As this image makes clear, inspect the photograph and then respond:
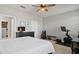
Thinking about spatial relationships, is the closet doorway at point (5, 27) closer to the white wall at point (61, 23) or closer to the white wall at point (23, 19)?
the white wall at point (23, 19)

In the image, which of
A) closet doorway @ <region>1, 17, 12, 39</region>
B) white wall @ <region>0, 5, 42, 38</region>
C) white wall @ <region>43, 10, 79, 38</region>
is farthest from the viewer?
white wall @ <region>43, 10, 79, 38</region>

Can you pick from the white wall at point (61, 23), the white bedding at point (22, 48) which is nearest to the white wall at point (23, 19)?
the white wall at point (61, 23)

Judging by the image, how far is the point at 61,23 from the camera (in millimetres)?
3793

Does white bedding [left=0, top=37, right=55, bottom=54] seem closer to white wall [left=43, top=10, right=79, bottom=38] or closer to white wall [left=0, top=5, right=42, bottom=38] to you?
white wall [left=0, top=5, right=42, bottom=38]

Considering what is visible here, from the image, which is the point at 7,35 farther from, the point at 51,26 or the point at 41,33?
the point at 51,26

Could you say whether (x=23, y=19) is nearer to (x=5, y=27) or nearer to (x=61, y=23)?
(x=5, y=27)

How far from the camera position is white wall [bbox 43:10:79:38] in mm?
3414

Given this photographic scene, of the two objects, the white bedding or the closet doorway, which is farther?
the closet doorway

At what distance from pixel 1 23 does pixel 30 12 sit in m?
1.61

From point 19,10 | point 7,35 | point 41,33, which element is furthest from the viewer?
point 41,33

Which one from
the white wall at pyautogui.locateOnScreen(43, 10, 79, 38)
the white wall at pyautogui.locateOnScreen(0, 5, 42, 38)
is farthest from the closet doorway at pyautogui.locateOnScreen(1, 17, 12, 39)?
the white wall at pyautogui.locateOnScreen(43, 10, 79, 38)
